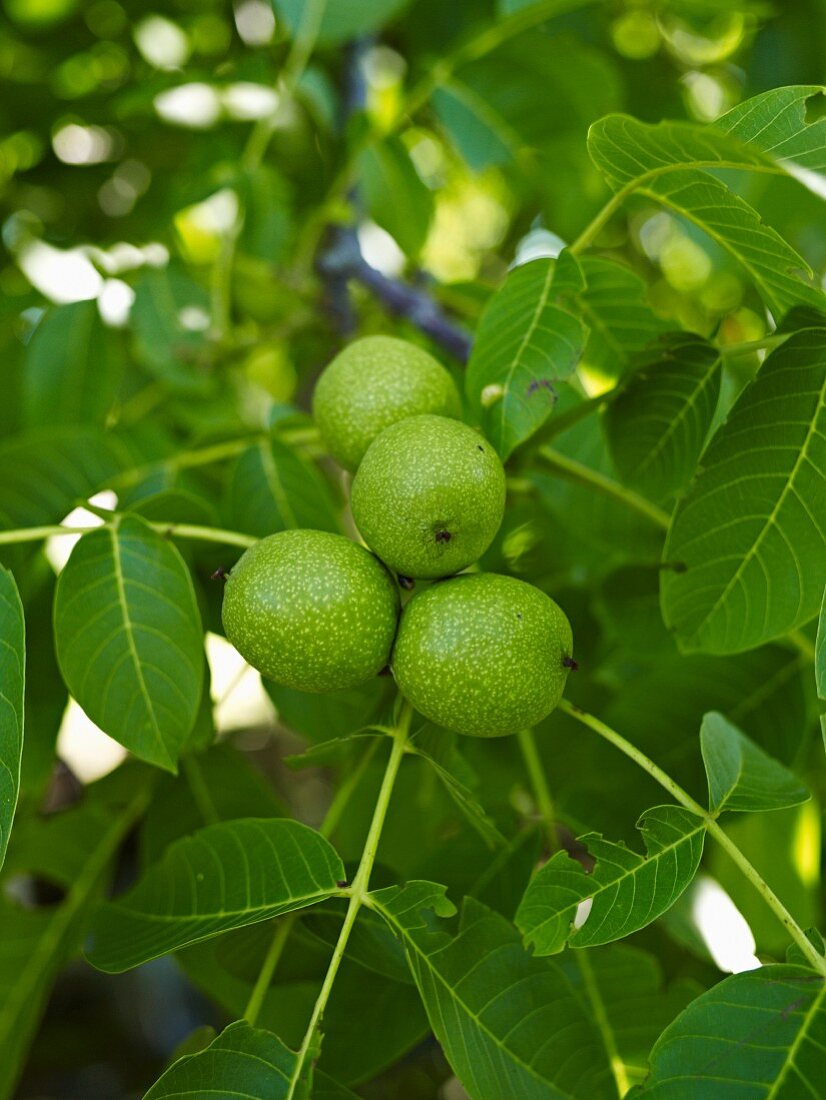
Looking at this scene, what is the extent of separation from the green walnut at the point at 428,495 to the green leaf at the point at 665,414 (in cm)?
29

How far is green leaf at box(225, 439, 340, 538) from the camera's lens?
150 centimetres

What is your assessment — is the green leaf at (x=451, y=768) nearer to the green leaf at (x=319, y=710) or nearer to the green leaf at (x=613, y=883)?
the green leaf at (x=613, y=883)

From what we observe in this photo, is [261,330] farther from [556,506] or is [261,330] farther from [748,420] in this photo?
[748,420]

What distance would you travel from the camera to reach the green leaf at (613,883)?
1008 millimetres

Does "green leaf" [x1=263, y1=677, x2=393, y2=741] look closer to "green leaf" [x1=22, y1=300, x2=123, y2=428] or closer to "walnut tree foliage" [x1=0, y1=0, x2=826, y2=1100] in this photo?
"walnut tree foliage" [x1=0, y1=0, x2=826, y2=1100]

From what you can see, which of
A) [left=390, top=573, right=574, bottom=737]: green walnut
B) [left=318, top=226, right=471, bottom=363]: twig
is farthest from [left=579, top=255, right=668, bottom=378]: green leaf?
[left=318, top=226, right=471, bottom=363]: twig

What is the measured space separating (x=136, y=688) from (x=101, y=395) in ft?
3.00

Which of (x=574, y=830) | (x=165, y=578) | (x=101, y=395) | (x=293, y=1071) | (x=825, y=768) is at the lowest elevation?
(x=825, y=768)

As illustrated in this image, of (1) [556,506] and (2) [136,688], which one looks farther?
(1) [556,506]

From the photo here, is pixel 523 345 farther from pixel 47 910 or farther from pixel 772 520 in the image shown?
pixel 47 910

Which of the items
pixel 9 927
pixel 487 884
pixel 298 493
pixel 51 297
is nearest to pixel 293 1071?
pixel 487 884

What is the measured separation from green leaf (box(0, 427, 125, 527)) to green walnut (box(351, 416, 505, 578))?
2.20 ft

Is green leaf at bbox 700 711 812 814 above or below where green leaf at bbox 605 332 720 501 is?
below

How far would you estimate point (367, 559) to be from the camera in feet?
3.84
